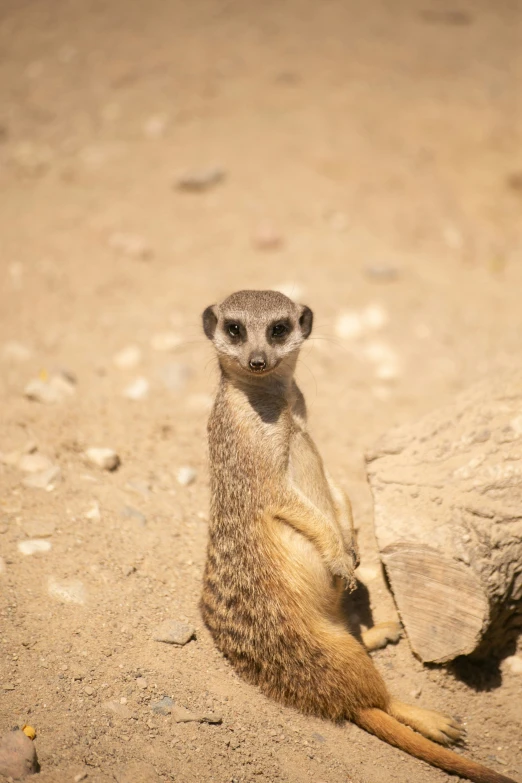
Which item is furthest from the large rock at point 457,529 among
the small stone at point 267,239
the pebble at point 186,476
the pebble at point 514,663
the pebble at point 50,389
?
the small stone at point 267,239

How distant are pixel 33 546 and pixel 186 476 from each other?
82 cm

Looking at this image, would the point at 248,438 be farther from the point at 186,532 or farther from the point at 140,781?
the point at 140,781

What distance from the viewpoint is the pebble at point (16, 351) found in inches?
163

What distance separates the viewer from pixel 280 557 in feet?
8.09

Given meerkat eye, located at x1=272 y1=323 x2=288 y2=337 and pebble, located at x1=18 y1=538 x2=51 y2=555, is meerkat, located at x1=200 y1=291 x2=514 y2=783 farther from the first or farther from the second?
pebble, located at x1=18 y1=538 x2=51 y2=555

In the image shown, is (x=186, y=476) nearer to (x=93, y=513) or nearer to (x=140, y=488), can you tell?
(x=140, y=488)

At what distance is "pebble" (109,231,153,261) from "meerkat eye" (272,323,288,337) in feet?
9.09

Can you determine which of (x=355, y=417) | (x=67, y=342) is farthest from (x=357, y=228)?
(x=67, y=342)

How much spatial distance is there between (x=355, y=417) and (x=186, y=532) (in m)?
1.32

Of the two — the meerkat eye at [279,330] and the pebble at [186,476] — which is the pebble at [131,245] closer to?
the pebble at [186,476]

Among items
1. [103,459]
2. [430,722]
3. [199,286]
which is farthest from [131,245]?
[430,722]

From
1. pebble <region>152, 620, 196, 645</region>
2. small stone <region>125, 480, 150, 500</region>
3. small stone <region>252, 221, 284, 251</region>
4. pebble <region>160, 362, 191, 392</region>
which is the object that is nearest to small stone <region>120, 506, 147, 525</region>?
small stone <region>125, 480, 150, 500</region>

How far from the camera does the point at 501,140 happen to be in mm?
6066

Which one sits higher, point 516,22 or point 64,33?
point 516,22
